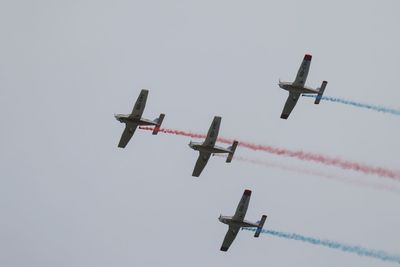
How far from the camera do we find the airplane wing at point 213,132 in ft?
234

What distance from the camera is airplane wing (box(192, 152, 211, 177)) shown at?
7400 cm

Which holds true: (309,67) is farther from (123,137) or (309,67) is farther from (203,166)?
(123,137)

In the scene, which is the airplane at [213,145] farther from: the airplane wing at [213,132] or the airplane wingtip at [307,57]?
the airplane wingtip at [307,57]

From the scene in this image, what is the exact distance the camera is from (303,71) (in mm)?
71375

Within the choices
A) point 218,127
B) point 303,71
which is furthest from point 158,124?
point 303,71

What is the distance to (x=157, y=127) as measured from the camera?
A: 237 ft

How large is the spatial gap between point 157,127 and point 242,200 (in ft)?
31.1

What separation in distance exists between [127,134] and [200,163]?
6.71 meters

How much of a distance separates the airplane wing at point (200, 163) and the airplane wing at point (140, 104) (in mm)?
6642

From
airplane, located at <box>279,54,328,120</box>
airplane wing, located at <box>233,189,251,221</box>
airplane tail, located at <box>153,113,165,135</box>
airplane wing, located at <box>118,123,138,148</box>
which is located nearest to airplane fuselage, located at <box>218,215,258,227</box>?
airplane wing, located at <box>233,189,251,221</box>

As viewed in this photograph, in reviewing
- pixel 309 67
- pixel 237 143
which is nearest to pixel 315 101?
pixel 309 67

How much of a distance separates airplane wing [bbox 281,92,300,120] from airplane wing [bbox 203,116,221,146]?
7239mm

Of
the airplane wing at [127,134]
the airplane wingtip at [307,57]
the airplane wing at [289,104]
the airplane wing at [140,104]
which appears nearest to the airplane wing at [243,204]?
the airplane wing at [289,104]

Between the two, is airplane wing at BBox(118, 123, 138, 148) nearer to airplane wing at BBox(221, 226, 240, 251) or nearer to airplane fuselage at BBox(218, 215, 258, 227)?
airplane fuselage at BBox(218, 215, 258, 227)
